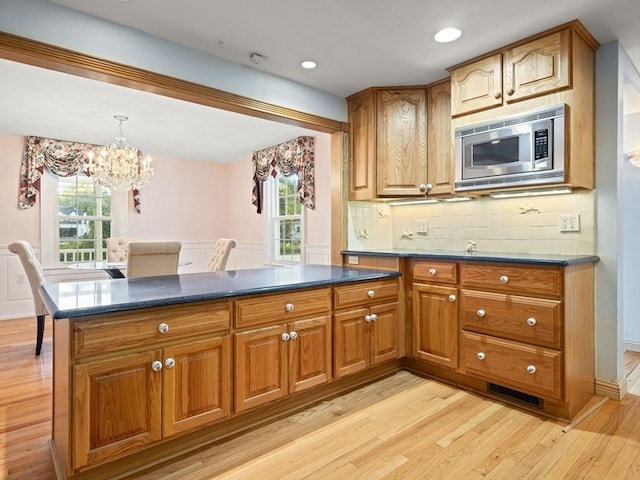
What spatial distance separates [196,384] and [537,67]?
9.19 feet

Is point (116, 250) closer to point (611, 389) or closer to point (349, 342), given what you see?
point (349, 342)

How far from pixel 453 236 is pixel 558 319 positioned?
128 centimetres

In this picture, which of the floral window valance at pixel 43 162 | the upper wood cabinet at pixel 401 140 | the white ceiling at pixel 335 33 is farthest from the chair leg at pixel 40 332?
the upper wood cabinet at pixel 401 140

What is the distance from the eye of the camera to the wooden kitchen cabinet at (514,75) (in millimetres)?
2384

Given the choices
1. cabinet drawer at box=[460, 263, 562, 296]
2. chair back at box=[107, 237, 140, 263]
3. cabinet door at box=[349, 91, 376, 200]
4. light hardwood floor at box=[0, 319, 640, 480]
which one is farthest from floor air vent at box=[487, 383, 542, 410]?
chair back at box=[107, 237, 140, 263]

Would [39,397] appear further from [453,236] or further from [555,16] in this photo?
[555,16]

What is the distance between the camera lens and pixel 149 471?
183 centimetres

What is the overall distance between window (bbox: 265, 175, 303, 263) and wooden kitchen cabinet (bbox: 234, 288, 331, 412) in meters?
3.12

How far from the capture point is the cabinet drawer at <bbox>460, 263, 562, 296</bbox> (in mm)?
2254

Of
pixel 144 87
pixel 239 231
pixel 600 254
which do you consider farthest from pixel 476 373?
pixel 239 231

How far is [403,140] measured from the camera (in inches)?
132

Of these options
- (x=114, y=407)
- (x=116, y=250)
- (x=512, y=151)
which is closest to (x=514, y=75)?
(x=512, y=151)

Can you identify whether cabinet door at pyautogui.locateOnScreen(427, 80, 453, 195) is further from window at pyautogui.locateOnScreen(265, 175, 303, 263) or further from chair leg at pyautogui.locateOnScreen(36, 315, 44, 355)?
chair leg at pyautogui.locateOnScreen(36, 315, 44, 355)

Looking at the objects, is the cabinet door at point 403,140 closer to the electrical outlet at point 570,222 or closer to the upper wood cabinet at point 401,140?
the upper wood cabinet at point 401,140
